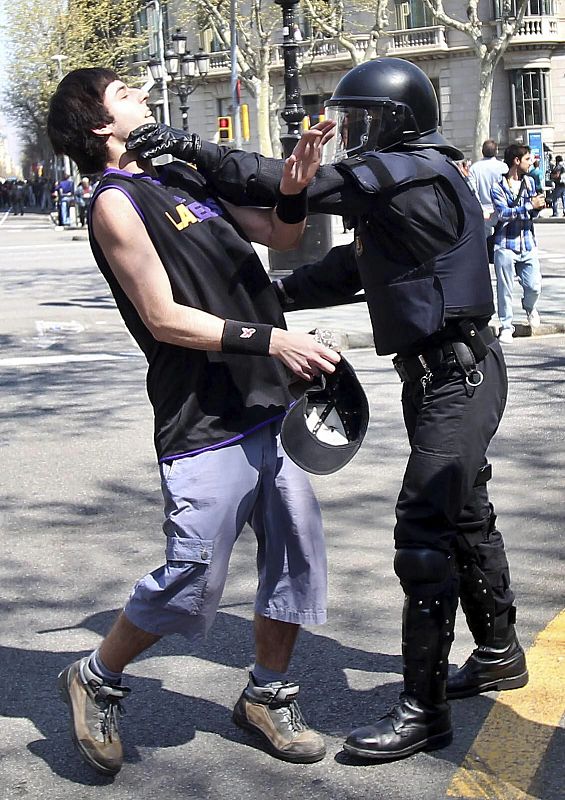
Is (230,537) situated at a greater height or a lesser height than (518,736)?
greater

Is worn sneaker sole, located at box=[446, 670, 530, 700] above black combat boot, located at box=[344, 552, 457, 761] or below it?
below

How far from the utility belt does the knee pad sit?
0.45 meters

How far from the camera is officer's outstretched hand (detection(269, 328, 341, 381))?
3.18m

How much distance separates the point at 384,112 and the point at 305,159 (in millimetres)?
291

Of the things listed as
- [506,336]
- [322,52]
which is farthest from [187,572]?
[322,52]

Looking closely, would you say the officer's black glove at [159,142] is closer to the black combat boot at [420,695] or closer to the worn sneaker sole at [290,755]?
the black combat boot at [420,695]

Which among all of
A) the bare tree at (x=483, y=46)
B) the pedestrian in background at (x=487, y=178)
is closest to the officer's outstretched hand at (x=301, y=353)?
the pedestrian in background at (x=487, y=178)

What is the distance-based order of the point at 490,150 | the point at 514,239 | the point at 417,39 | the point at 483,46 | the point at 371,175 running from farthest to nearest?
the point at 417,39
the point at 483,46
the point at 490,150
the point at 514,239
the point at 371,175

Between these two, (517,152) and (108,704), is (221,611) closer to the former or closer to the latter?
(108,704)

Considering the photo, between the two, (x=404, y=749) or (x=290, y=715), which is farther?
(x=290, y=715)

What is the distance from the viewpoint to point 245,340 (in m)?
3.19

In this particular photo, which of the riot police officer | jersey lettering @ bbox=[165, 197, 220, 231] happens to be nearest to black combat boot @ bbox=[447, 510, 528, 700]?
the riot police officer

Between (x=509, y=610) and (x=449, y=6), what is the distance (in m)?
51.6

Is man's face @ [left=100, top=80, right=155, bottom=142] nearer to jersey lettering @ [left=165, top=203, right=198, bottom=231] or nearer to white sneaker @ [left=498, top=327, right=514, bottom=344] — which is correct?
jersey lettering @ [left=165, top=203, right=198, bottom=231]
